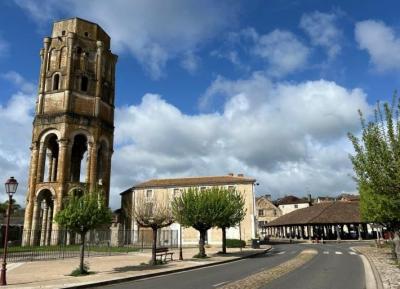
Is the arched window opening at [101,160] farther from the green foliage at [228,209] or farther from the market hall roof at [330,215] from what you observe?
the market hall roof at [330,215]

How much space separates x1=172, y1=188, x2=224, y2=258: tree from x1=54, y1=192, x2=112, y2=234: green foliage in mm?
10165

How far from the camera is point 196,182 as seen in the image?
56656 mm

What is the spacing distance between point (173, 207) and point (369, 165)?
1824cm

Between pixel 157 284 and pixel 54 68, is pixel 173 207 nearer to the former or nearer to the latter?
pixel 157 284

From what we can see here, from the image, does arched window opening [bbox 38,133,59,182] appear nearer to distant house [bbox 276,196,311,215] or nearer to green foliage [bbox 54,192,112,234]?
green foliage [bbox 54,192,112,234]

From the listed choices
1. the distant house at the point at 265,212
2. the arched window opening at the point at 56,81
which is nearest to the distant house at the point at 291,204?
the distant house at the point at 265,212

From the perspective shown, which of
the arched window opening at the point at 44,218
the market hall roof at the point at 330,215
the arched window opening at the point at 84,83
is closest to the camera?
the arched window opening at the point at 44,218

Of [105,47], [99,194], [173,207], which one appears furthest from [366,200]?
[105,47]

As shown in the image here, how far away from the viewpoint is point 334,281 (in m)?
14.1

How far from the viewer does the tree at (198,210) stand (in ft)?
93.6

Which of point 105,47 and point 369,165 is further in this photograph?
point 105,47

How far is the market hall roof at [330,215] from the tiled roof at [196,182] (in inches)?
408

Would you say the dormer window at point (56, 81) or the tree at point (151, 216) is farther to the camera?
the dormer window at point (56, 81)

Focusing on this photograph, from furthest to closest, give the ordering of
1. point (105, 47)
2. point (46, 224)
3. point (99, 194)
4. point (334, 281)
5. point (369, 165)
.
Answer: point (105, 47) → point (46, 224) → point (99, 194) → point (334, 281) → point (369, 165)
